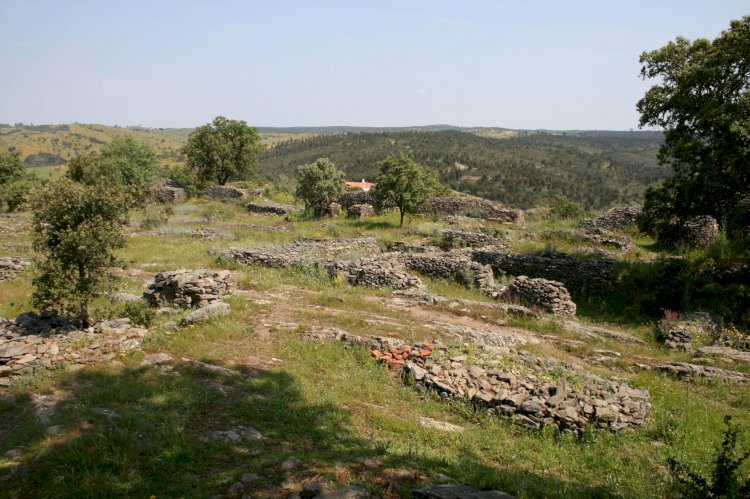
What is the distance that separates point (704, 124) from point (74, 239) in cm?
1645

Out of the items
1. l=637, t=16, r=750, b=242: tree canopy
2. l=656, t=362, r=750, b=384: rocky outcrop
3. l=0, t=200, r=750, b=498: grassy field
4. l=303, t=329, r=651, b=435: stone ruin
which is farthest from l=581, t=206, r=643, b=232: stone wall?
l=303, t=329, r=651, b=435: stone ruin

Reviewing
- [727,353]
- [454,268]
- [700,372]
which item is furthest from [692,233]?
[700,372]

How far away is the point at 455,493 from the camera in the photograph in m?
4.34

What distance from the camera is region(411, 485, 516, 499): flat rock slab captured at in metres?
4.28

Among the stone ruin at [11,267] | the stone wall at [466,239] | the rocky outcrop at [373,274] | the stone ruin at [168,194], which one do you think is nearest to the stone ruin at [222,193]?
the stone ruin at [168,194]

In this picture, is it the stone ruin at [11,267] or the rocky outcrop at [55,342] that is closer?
the rocky outcrop at [55,342]

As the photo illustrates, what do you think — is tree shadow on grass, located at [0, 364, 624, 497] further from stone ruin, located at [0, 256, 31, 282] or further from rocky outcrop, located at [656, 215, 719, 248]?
rocky outcrop, located at [656, 215, 719, 248]

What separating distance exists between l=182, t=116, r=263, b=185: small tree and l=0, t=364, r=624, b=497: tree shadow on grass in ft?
107

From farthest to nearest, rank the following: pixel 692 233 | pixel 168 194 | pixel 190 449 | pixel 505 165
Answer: pixel 505 165 < pixel 168 194 < pixel 692 233 < pixel 190 449

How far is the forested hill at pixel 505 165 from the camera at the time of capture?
233 feet

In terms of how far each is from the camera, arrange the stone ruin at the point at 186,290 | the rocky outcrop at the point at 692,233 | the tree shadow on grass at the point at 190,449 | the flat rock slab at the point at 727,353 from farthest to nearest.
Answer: the rocky outcrop at the point at 692,233
the stone ruin at the point at 186,290
the flat rock slab at the point at 727,353
the tree shadow on grass at the point at 190,449

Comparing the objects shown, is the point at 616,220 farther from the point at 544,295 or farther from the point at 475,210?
the point at 544,295

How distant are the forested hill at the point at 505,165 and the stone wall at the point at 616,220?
122 feet

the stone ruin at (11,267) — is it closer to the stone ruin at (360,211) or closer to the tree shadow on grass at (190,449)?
the tree shadow on grass at (190,449)
